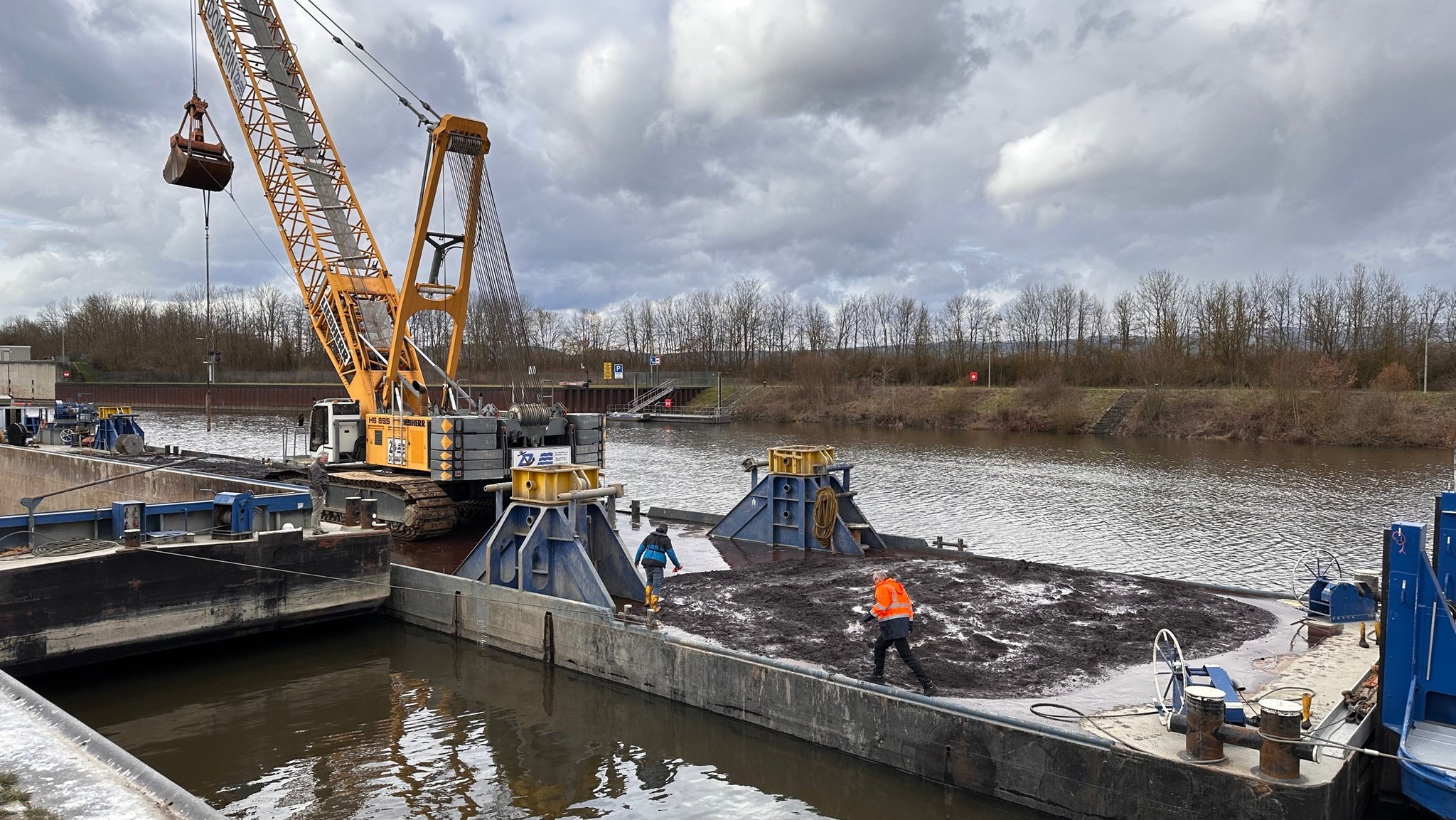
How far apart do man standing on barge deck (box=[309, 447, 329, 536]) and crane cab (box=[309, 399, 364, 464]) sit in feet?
1.74

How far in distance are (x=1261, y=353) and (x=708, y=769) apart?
64.8 metres

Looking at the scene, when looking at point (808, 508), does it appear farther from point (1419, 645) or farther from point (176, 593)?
point (1419, 645)

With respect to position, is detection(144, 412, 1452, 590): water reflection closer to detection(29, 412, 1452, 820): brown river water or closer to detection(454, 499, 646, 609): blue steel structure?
detection(29, 412, 1452, 820): brown river water

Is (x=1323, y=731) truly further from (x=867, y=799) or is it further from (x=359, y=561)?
(x=359, y=561)

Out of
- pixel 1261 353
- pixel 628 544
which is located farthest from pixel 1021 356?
pixel 628 544

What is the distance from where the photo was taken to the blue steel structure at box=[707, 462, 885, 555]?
16062 mm

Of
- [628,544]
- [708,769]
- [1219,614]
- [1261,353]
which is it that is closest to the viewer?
[708,769]

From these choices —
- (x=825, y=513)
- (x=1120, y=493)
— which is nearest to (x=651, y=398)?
(x=1120, y=493)

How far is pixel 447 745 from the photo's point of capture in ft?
32.0

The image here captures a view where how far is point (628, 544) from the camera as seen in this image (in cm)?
1723

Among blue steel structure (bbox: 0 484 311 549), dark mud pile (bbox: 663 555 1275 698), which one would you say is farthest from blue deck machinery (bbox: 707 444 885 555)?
blue steel structure (bbox: 0 484 311 549)

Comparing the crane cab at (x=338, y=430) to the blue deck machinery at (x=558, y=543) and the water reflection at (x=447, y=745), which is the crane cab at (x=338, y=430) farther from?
the blue deck machinery at (x=558, y=543)

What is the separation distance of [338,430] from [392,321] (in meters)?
3.51

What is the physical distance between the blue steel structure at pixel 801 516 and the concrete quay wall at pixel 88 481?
9.37 meters
